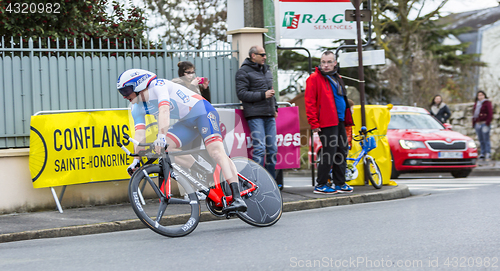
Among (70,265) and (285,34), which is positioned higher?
(285,34)

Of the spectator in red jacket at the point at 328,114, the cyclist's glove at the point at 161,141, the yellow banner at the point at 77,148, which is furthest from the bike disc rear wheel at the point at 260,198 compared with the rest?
the yellow banner at the point at 77,148

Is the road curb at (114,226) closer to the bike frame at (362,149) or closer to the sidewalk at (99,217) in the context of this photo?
the sidewalk at (99,217)

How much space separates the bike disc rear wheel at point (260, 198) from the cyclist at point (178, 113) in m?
0.22

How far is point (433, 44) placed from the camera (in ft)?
88.2

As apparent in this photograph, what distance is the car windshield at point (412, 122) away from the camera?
42.1 feet

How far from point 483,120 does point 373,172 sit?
8.21 m

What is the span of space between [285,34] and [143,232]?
18.3ft

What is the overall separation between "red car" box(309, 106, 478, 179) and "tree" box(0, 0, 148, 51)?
4.73 meters

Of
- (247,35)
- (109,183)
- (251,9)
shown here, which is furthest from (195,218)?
(251,9)

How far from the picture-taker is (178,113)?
19.2 feet

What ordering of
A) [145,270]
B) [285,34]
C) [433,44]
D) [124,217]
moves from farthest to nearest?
1. [433,44]
2. [285,34]
3. [124,217]
4. [145,270]

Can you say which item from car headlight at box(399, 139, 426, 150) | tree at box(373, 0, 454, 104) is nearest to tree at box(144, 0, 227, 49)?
tree at box(373, 0, 454, 104)

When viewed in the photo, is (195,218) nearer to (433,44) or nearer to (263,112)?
(263,112)

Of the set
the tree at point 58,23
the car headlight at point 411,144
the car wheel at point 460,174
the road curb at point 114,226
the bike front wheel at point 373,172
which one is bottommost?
the car wheel at point 460,174
